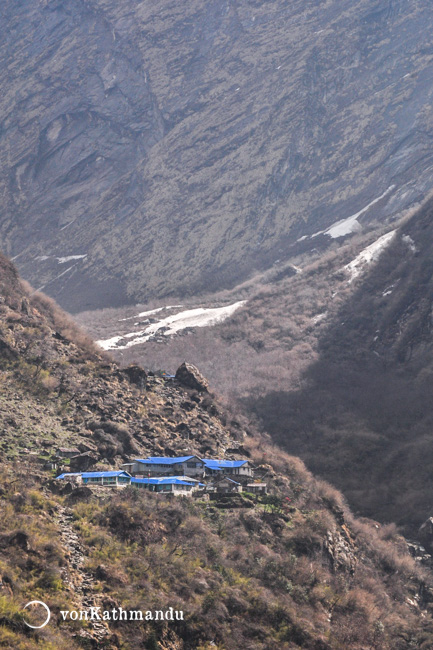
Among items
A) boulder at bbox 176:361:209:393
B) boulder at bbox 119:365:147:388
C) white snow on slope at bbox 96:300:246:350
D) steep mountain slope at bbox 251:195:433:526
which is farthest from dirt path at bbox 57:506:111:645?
white snow on slope at bbox 96:300:246:350

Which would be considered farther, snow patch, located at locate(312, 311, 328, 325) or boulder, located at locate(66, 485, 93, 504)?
snow patch, located at locate(312, 311, 328, 325)

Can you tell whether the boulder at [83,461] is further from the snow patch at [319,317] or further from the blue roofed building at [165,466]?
the snow patch at [319,317]

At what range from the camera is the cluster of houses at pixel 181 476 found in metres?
44.1

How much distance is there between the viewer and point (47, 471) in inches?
1724

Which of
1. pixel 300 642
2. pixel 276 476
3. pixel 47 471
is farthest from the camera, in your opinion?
pixel 276 476

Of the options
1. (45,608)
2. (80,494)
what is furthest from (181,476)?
(45,608)

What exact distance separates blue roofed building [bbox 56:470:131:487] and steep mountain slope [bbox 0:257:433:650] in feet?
4.70

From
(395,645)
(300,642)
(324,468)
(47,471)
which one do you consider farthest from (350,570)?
(324,468)

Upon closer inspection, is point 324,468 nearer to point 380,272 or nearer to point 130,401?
point 130,401

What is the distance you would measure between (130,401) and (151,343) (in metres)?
96.1

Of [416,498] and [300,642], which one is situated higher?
[300,642]

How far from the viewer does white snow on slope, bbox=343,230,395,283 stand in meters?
157

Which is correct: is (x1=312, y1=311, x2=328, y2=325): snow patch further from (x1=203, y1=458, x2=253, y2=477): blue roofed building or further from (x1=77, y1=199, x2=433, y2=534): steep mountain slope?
(x1=203, y1=458, x2=253, y2=477): blue roofed building

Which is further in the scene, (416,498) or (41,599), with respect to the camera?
(416,498)
